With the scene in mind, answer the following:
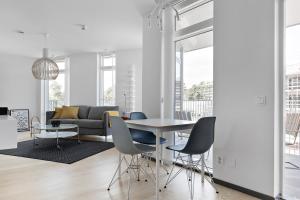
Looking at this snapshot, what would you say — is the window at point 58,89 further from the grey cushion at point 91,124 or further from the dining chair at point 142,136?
the dining chair at point 142,136

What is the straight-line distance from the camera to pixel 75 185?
2.87 meters

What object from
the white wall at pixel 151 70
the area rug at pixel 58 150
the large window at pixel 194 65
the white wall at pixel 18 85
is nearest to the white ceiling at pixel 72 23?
the white wall at pixel 151 70

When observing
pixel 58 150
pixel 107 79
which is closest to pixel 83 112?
pixel 107 79

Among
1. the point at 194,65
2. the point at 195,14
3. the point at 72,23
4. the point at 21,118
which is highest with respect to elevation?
the point at 72,23

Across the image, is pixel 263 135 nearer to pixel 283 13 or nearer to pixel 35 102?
pixel 283 13

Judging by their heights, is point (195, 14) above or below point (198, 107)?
above

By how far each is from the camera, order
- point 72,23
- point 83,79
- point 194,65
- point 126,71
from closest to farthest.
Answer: point 194,65 → point 72,23 → point 126,71 → point 83,79

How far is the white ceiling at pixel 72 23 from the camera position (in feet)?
12.5

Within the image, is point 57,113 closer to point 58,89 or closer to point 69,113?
point 69,113

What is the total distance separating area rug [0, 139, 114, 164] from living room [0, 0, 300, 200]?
22mm

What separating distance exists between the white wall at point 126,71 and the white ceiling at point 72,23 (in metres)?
0.29

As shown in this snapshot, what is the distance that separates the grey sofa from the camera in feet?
A: 19.4

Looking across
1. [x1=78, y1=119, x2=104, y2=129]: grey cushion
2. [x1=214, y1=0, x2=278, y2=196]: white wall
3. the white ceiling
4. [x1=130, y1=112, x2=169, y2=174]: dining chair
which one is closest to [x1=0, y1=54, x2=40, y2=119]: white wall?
the white ceiling

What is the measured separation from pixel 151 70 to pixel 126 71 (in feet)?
9.30
